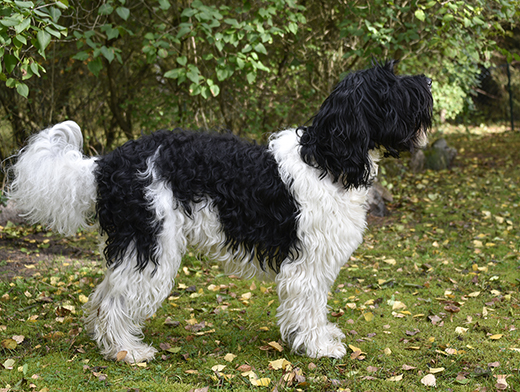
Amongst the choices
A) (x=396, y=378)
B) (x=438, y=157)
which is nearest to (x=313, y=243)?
(x=396, y=378)

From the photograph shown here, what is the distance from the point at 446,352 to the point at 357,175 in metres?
1.36

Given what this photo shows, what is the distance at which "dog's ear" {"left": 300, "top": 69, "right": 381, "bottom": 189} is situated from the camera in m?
3.04

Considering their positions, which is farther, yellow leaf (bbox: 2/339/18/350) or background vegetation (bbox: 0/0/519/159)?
background vegetation (bbox: 0/0/519/159)

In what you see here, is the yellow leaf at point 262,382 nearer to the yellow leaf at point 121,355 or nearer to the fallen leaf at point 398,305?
the yellow leaf at point 121,355

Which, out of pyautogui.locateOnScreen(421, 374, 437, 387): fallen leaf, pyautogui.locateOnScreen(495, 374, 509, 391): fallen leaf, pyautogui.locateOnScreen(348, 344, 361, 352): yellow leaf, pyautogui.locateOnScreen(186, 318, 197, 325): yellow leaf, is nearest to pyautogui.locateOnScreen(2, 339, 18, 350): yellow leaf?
pyautogui.locateOnScreen(186, 318, 197, 325): yellow leaf

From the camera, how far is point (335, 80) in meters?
8.15

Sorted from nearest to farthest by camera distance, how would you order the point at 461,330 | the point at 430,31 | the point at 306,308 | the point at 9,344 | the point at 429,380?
the point at 429,380 → the point at 306,308 → the point at 9,344 → the point at 461,330 → the point at 430,31

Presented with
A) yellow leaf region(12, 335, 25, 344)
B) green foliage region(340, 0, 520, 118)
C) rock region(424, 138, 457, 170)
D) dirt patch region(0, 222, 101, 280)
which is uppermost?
green foliage region(340, 0, 520, 118)

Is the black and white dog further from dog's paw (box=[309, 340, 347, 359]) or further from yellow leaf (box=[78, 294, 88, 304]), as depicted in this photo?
yellow leaf (box=[78, 294, 88, 304])

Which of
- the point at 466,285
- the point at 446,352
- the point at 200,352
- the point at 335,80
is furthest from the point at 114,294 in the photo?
the point at 335,80

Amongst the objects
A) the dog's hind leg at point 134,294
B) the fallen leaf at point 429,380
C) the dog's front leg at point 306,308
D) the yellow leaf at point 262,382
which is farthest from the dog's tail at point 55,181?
the fallen leaf at point 429,380

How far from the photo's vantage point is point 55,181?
3.08 meters

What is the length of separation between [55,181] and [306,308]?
1777mm

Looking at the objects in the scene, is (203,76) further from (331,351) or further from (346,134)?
(331,351)
